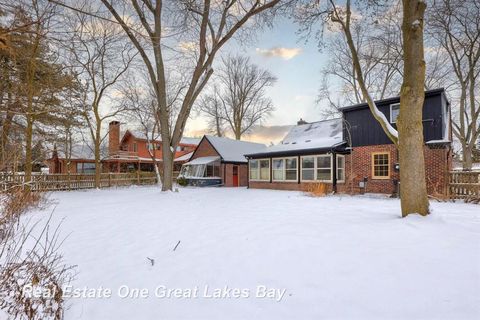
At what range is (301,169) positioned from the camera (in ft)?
53.6

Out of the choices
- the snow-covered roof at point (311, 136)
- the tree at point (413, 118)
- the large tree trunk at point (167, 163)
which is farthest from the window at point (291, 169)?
the tree at point (413, 118)

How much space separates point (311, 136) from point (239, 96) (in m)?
15.7

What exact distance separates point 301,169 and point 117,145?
79.1 ft

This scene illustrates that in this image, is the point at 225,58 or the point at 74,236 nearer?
the point at 74,236

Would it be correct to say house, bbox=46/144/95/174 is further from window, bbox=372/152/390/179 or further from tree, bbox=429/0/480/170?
tree, bbox=429/0/480/170

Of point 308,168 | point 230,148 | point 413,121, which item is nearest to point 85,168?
point 230,148

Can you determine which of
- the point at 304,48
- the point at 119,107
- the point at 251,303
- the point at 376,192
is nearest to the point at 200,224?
the point at 251,303

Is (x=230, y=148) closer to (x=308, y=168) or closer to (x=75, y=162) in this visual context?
(x=308, y=168)

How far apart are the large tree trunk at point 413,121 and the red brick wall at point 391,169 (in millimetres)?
6752

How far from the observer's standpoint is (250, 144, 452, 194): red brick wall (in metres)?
11.1

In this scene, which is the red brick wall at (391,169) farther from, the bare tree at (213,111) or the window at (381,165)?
the bare tree at (213,111)

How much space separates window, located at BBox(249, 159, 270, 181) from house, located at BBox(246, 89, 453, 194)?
0.24 feet

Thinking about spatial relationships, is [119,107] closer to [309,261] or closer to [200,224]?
[200,224]

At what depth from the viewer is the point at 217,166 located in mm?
22484
